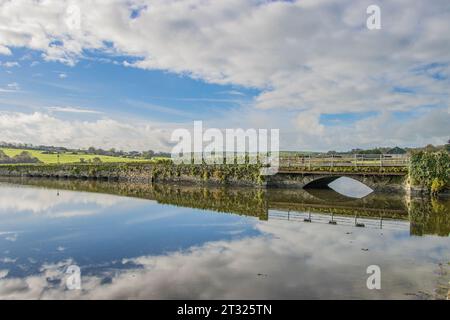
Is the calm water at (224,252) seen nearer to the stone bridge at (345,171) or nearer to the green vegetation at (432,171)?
the green vegetation at (432,171)

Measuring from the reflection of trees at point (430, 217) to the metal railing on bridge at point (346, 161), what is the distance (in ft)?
20.7

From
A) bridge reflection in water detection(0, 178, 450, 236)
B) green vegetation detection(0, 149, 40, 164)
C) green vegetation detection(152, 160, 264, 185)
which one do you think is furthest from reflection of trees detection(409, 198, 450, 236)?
green vegetation detection(0, 149, 40, 164)

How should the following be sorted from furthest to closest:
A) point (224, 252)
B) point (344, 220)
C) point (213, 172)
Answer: point (213, 172) < point (344, 220) < point (224, 252)

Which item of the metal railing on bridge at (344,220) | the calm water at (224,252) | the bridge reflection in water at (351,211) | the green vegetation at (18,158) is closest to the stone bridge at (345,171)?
the bridge reflection in water at (351,211)

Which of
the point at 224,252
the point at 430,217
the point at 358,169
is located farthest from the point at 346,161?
the point at 224,252

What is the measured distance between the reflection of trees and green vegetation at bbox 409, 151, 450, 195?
2780mm

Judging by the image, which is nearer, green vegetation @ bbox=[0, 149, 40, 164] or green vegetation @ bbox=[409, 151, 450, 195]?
green vegetation @ bbox=[409, 151, 450, 195]

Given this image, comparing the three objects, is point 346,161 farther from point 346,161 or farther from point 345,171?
point 345,171

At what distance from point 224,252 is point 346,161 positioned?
79.7 ft

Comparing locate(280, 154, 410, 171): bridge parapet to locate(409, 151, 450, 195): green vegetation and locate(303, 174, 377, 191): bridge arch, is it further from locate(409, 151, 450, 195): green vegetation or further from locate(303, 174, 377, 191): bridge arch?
→ locate(409, 151, 450, 195): green vegetation

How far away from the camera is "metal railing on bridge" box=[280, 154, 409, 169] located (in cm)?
2989

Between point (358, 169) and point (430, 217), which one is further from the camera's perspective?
point (358, 169)

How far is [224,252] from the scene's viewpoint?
420 inches

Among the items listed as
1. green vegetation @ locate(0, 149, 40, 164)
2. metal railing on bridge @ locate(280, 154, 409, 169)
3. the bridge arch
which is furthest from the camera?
green vegetation @ locate(0, 149, 40, 164)
